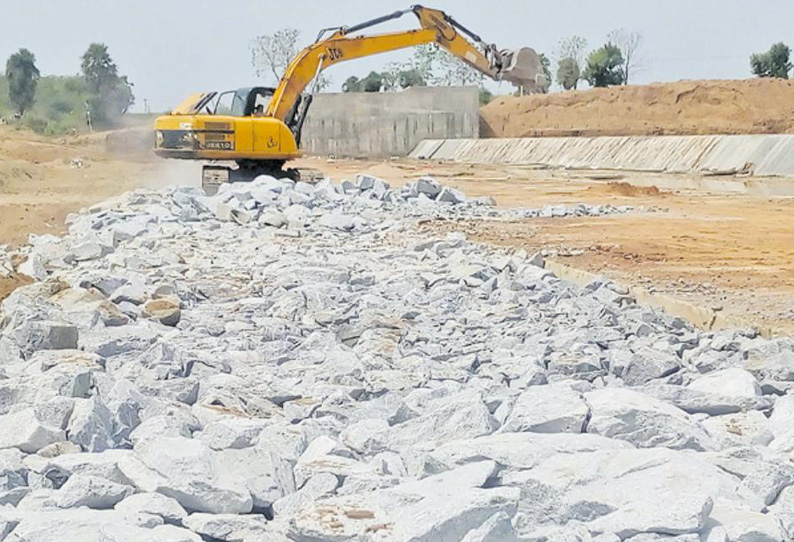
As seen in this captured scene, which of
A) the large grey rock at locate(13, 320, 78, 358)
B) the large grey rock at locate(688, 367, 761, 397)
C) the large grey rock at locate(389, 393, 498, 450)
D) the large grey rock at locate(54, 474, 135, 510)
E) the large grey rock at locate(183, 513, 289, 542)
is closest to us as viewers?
the large grey rock at locate(183, 513, 289, 542)

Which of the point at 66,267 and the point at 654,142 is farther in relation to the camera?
the point at 654,142

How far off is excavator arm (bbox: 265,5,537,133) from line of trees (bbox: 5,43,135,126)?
53.8 m

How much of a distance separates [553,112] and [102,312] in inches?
1663

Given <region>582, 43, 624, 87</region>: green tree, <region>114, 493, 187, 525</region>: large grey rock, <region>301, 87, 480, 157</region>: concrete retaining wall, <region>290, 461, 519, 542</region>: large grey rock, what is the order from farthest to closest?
1. <region>582, 43, 624, 87</region>: green tree
2. <region>301, 87, 480, 157</region>: concrete retaining wall
3. <region>114, 493, 187, 525</region>: large grey rock
4. <region>290, 461, 519, 542</region>: large grey rock

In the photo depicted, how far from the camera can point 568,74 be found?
6038cm

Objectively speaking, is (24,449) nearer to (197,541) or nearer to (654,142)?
(197,541)

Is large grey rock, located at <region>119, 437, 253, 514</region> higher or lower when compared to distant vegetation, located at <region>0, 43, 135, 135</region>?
lower

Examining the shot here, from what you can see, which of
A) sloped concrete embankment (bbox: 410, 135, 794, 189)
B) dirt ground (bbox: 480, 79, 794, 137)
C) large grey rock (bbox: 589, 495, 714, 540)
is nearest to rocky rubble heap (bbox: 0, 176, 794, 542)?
large grey rock (bbox: 589, 495, 714, 540)

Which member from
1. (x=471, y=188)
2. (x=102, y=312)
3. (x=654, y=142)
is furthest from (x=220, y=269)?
(x=654, y=142)

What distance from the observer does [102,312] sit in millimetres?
7199

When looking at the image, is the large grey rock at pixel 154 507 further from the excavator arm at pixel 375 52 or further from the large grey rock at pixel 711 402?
the excavator arm at pixel 375 52

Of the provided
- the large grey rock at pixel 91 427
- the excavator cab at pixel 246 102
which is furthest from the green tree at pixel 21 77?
the large grey rock at pixel 91 427

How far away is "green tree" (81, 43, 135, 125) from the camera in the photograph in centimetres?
6853

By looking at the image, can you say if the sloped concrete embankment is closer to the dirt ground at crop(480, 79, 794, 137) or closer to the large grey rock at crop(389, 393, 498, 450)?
the dirt ground at crop(480, 79, 794, 137)
